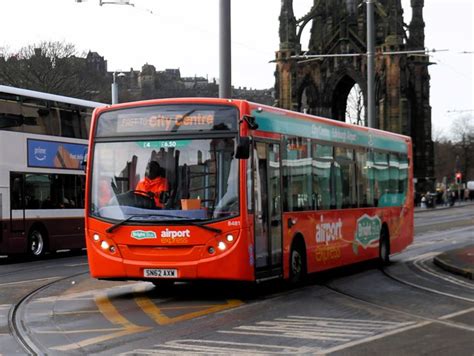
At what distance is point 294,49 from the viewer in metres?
84.1

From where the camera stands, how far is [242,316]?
11.2 m

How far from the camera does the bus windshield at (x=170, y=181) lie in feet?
41.5

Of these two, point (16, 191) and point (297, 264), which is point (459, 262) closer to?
point (297, 264)

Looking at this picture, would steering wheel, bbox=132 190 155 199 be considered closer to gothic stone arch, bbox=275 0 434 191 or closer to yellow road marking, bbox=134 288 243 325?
yellow road marking, bbox=134 288 243 325

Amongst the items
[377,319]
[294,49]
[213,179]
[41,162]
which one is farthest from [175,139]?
[294,49]

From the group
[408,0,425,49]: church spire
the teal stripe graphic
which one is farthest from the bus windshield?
[408,0,425,49]: church spire

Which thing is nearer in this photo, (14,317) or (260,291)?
(14,317)

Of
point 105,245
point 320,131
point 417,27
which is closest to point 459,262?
point 320,131

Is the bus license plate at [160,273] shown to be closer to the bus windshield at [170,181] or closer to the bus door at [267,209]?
the bus windshield at [170,181]

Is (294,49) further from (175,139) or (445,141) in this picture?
(175,139)

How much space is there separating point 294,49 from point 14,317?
7452cm

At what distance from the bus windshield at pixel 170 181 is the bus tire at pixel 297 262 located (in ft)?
7.62

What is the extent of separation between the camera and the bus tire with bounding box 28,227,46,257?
Answer: 2319 centimetres

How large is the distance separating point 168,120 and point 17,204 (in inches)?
420
